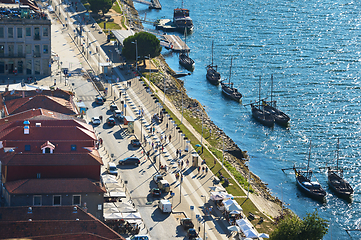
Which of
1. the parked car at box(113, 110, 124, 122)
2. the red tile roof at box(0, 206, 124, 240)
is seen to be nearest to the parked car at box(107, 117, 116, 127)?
the parked car at box(113, 110, 124, 122)

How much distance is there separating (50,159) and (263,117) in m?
84.3

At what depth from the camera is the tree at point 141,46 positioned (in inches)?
7264

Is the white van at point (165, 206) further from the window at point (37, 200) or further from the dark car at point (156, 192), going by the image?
the window at point (37, 200)

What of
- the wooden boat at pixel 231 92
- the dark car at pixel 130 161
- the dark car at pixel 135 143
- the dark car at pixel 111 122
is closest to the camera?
the dark car at pixel 130 161

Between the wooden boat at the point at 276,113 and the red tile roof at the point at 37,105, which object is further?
the wooden boat at the point at 276,113

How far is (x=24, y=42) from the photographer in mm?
160750

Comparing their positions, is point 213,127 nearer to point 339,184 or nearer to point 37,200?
point 339,184

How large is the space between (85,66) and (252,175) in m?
63.3

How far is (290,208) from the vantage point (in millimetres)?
129750

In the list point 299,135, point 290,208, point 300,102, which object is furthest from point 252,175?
point 300,102

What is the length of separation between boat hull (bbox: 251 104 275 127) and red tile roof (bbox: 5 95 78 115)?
201 ft

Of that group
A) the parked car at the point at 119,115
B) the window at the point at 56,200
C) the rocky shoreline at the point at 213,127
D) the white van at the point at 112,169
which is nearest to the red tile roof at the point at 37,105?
the white van at the point at 112,169

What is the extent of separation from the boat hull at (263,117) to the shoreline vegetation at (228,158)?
45.1 feet

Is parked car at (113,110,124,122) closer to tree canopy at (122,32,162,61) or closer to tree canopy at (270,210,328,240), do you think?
tree canopy at (122,32,162,61)
